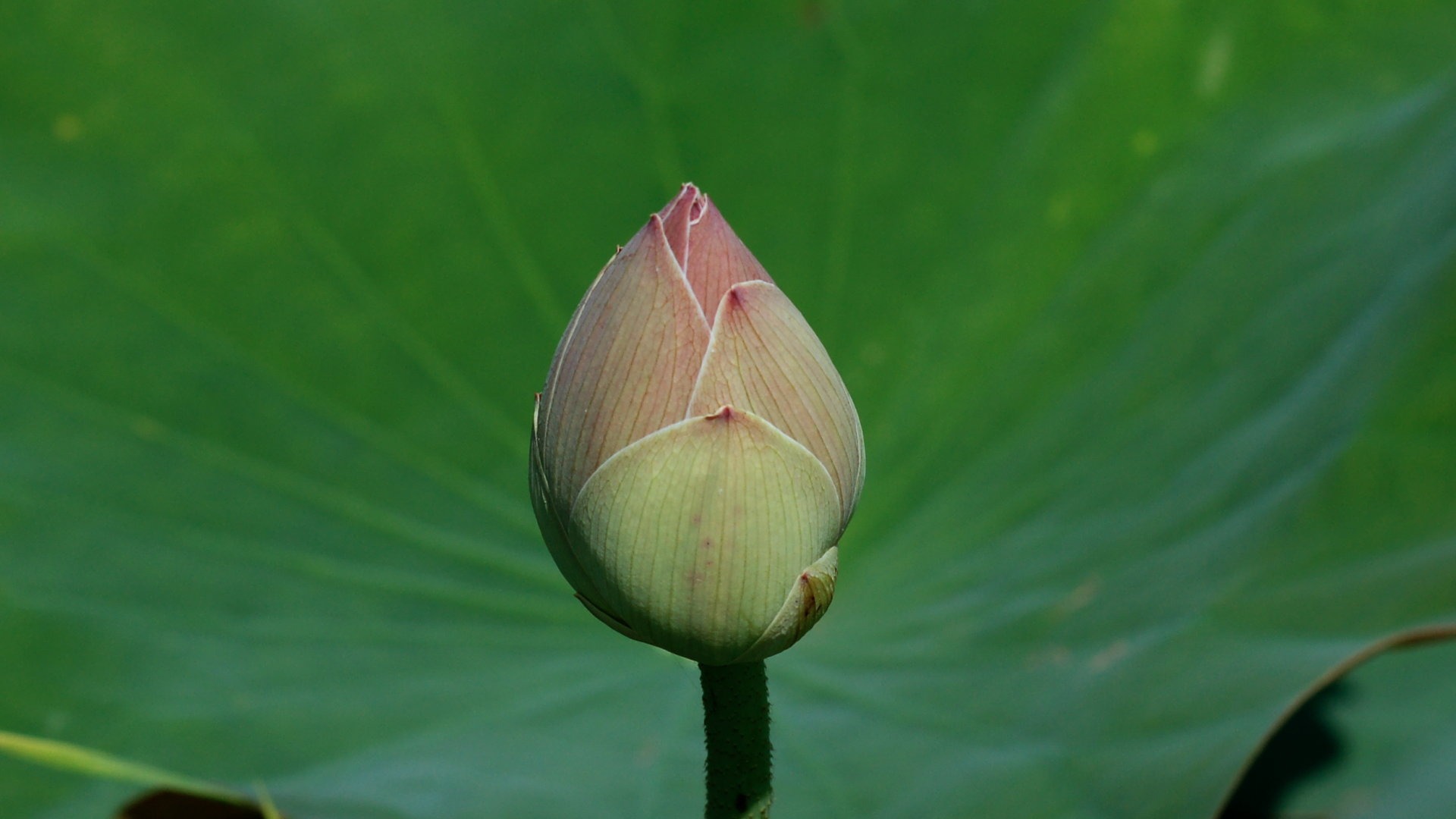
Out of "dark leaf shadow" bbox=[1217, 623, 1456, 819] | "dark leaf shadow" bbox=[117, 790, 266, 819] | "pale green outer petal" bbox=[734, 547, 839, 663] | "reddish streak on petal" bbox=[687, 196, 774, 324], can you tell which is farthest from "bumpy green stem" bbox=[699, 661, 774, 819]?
"dark leaf shadow" bbox=[117, 790, 266, 819]

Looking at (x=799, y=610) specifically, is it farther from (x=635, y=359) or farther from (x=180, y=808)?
(x=180, y=808)

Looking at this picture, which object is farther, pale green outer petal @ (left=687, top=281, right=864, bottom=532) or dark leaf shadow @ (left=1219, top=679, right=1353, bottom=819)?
dark leaf shadow @ (left=1219, top=679, right=1353, bottom=819)

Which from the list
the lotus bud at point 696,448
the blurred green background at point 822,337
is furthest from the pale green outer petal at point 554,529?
the blurred green background at point 822,337

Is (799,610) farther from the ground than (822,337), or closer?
closer

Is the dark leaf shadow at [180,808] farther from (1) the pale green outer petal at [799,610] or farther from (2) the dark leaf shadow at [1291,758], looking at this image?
(2) the dark leaf shadow at [1291,758]

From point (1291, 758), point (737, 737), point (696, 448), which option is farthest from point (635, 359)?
point (1291, 758)

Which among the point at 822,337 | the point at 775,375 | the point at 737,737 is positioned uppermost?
the point at 822,337

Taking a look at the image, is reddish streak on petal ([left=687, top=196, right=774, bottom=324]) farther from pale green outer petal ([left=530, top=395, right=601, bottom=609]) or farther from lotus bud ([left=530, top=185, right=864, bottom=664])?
pale green outer petal ([left=530, top=395, right=601, bottom=609])
